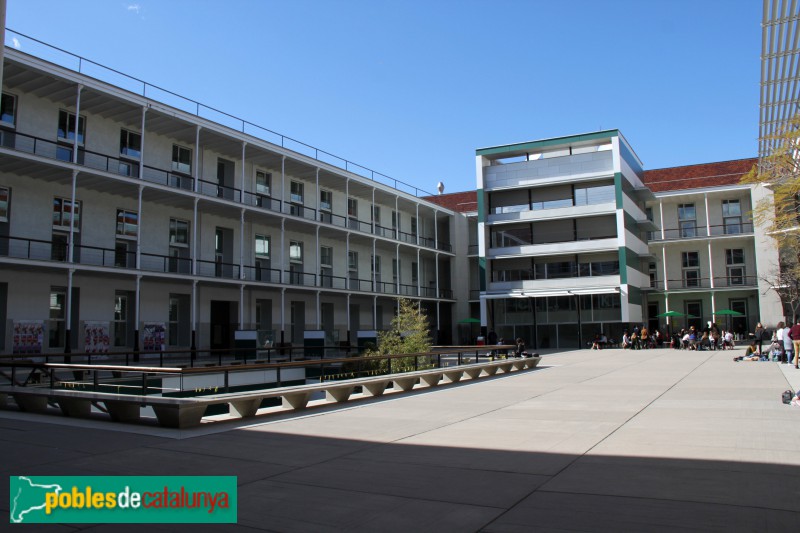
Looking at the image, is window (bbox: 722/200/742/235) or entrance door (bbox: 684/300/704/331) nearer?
window (bbox: 722/200/742/235)

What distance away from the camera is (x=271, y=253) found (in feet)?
115

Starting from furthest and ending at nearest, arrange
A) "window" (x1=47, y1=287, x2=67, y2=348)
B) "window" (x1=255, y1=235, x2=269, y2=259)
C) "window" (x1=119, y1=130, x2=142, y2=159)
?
1. "window" (x1=255, y1=235, x2=269, y2=259)
2. "window" (x1=119, y1=130, x2=142, y2=159)
3. "window" (x1=47, y1=287, x2=67, y2=348)

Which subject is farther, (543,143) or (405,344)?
(543,143)

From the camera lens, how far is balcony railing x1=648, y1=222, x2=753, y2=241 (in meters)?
49.2

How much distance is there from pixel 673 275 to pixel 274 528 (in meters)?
52.4

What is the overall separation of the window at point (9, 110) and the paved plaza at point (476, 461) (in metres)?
15.7

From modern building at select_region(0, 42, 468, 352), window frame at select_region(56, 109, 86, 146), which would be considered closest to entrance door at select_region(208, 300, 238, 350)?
modern building at select_region(0, 42, 468, 352)

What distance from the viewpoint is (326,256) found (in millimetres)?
40188

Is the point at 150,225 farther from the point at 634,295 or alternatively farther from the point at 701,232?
the point at 701,232

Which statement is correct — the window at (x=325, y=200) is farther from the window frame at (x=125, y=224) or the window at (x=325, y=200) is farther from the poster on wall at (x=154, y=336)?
the poster on wall at (x=154, y=336)

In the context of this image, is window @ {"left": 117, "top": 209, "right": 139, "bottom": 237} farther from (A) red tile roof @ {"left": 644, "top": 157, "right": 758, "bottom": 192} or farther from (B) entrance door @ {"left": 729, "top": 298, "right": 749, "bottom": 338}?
(A) red tile roof @ {"left": 644, "top": 157, "right": 758, "bottom": 192}

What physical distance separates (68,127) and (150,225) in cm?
523

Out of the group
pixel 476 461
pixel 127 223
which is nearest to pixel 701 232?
pixel 127 223

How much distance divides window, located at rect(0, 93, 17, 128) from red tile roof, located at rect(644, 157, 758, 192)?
48873mm
